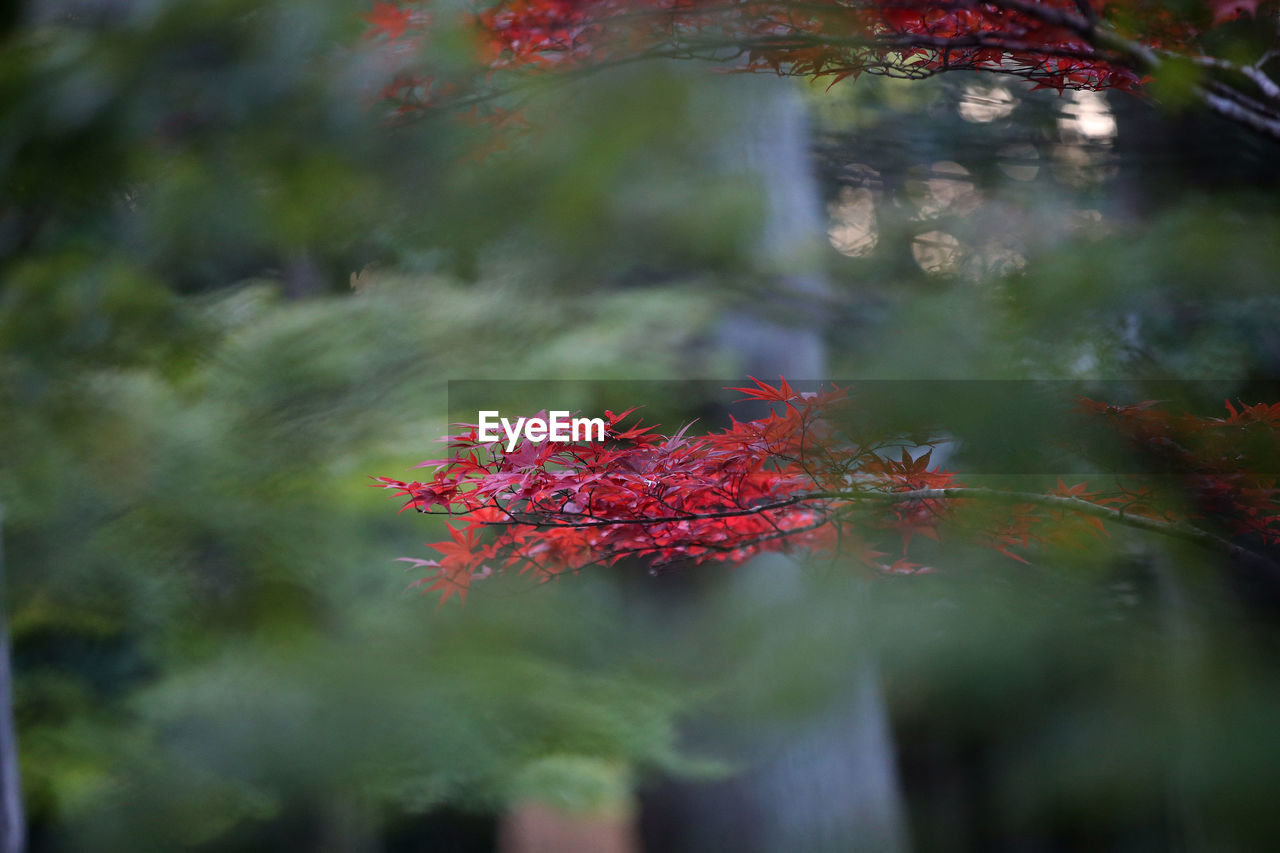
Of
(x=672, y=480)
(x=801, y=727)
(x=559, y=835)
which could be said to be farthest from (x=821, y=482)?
(x=559, y=835)

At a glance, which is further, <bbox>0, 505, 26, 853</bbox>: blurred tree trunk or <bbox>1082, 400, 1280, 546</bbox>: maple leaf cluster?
<bbox>0, 505, 26, 853</bbox>: blurred tree trunk

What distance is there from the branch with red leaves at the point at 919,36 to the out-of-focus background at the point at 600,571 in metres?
0.49

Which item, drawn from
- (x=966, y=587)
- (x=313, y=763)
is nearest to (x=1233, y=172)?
(x=966, y=587)

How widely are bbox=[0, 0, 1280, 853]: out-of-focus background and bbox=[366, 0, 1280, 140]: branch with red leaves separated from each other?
1.62 feet

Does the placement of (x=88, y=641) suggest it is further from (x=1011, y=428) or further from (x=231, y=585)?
(x=1011, y=428)

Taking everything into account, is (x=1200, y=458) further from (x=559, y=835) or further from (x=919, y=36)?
(x=559, y=835)

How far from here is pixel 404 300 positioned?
8.60ft

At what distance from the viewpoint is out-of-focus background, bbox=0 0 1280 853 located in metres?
1.88

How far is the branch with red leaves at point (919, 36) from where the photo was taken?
2.47ft

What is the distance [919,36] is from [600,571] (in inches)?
94.6

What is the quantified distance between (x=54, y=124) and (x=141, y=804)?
229 centimetres

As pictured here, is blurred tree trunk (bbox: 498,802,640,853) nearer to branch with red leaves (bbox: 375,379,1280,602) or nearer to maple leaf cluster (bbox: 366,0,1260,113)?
branch with red leaves (bbox: 375,379,1280,602)

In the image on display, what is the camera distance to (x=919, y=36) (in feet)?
2.97

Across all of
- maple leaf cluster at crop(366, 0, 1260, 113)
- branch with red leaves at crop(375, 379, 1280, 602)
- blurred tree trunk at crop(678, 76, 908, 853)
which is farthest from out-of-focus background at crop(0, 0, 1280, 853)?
branch with red leaves at crop(375, 379, 1280, 602)
